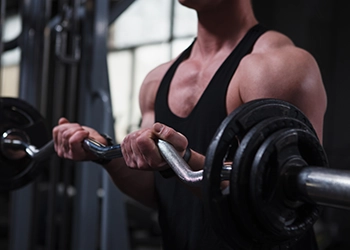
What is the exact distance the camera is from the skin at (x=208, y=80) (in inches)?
29.1

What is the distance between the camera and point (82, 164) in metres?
1.76

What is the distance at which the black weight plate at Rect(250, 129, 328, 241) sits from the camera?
1.80 feet

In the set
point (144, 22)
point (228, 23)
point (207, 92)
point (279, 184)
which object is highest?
point (144, 22)

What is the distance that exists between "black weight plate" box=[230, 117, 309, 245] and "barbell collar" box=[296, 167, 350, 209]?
0.18ft

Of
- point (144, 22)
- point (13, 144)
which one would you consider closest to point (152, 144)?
point (13, 144)

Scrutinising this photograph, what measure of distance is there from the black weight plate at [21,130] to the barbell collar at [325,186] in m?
0.78

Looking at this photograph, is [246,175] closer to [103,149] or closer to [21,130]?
[103,149]

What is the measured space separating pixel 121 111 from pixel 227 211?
1.57 meters

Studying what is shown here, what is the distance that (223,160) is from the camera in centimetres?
57

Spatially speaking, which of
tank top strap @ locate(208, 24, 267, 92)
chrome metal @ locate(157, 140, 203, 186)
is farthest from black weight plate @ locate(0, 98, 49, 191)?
chrome metal @ locate(157, 140, 203, 186)

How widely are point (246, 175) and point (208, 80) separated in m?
0.50

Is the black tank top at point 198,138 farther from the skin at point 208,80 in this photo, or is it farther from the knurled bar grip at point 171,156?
the knurled bar grip at point 171,156

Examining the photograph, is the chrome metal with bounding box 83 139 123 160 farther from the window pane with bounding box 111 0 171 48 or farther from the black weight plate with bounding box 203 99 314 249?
the window pane with bounding box 111 0 171 48

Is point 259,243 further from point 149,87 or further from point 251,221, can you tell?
point 149,87
